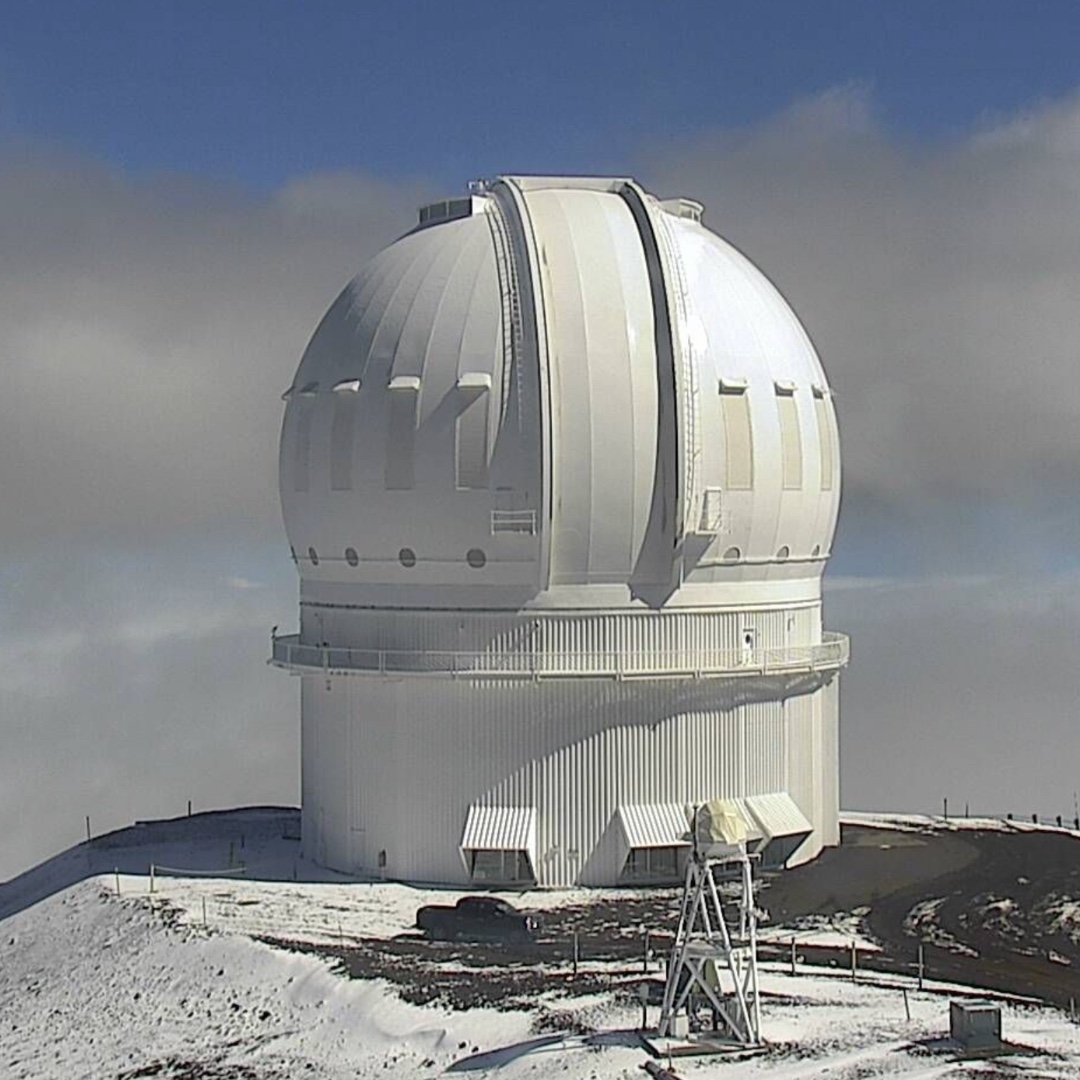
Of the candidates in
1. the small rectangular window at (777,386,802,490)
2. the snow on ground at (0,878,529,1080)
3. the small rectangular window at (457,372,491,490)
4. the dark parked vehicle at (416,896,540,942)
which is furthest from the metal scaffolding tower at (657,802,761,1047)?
the small rectangular window at (777,386,802,490)

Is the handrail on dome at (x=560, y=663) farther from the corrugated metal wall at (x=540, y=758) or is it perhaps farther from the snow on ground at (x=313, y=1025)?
the snow on ground at (x=313, y=1025)

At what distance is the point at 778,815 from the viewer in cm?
4509

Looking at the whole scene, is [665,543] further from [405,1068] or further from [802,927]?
[405,1068]

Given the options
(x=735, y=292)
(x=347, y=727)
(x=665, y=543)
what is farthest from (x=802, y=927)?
(x=735, y=292)

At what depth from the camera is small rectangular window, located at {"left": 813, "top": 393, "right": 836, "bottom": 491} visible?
47.1 m

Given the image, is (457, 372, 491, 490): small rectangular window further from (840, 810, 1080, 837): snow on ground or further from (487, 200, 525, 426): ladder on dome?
(840, 810, 1080, 837): snow on ground

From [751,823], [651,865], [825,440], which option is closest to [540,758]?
[651,865]

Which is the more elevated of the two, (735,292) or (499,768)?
(735,292)

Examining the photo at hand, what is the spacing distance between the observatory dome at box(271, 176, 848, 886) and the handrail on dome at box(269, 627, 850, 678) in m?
0.07

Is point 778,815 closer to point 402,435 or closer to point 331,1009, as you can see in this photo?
point 402,435

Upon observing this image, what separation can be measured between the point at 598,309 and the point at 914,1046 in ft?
68.6

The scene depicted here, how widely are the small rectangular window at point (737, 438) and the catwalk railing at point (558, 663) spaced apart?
424cm

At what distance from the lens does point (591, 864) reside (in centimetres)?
4291

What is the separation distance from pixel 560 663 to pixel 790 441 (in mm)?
8342
